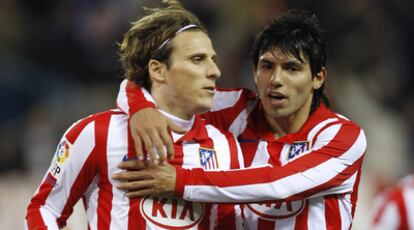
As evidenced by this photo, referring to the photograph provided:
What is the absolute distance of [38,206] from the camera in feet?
13.1

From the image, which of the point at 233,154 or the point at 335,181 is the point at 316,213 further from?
the point at 233,154

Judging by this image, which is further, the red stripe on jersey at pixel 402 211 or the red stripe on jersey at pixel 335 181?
the red stripe on jersey at pixel 335 181

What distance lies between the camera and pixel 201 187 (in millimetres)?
3846

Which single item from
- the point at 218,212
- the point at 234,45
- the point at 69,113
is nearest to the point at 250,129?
the point at 218,212

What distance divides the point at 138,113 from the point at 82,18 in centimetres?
504

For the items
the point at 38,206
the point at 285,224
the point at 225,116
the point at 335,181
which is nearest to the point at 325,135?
the point at 335,181

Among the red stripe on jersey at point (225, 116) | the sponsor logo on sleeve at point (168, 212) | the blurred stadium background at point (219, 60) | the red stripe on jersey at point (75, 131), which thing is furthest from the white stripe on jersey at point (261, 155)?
the blurred stadium background at point (219, 60)

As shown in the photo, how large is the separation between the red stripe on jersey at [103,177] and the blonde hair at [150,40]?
0.32m

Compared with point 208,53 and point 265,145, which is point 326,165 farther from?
point 208,53

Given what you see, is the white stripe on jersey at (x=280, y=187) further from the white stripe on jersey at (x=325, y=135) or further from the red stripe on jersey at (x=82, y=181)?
the red stripe on jersey at (x=82, y=181)

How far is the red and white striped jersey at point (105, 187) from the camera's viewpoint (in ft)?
12.9

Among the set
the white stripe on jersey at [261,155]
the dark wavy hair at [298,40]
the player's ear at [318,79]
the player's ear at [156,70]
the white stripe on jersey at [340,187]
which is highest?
the dark wavy hair at [298,40]

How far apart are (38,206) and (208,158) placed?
77cm

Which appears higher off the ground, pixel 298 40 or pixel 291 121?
pixel 298 40
